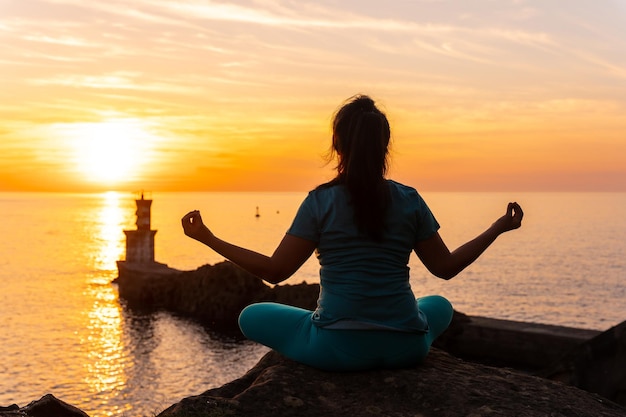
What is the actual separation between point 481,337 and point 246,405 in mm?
25055

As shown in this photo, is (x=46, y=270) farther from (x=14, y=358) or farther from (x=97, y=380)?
(x=97, y=380)

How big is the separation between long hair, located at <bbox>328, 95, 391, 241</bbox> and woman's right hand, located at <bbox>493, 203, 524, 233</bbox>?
0.85 metres

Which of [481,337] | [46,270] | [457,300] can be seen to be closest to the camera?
[481,337]

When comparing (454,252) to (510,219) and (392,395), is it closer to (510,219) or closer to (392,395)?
(510,219)

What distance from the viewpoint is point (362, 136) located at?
4.11 m

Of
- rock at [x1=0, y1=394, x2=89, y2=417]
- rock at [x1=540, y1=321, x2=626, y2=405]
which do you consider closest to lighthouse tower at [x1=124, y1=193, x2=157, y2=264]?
rock at [x1=540, y1=321, x2=626, y2=405]

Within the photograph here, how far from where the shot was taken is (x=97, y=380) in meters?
37.3

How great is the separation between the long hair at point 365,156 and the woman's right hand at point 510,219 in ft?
2.79

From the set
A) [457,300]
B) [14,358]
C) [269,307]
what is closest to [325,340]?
[269,307]

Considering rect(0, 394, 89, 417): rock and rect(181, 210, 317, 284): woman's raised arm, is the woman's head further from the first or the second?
rect(0, 394, 89, 417): rock

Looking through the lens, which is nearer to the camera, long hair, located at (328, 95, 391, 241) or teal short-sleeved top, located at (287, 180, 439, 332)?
long hair, located at (328, 95, 391, 241)

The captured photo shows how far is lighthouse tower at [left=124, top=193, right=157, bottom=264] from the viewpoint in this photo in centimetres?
6556

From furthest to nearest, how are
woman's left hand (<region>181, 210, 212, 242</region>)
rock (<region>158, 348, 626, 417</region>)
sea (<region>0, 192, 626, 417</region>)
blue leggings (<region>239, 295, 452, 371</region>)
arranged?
sea (<region>0, 192, 626, 417</region>) → blue leggings (<region>239, 295, 452, 371</region>) → rock (<region>158, 348, 626, 417</region>) → woman's left hand (<region>181, 210, 212, 242</region>)

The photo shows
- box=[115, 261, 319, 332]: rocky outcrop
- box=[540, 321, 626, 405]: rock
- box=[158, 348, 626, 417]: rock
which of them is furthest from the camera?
box=[115, 261, 319, 332]: rocky outcrop
